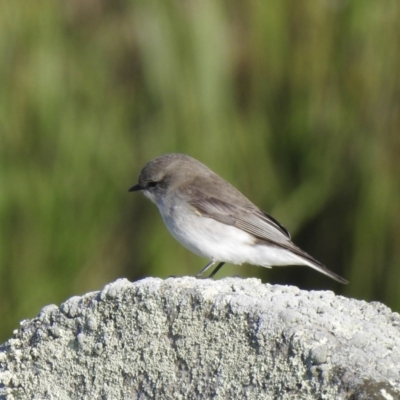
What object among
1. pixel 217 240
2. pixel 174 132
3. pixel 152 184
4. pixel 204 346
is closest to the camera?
pixel 204 346

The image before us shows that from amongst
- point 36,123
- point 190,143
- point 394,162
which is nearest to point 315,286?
point 394,162

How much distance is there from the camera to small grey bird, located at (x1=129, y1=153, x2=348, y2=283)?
3811mm

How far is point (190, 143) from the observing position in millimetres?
4535

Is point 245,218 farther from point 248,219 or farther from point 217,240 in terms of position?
point 217,240

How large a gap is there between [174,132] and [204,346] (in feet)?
9.49

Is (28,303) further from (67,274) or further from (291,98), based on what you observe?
(291,98)

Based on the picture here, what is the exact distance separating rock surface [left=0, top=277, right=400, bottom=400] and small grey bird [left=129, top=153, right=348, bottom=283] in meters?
1.80

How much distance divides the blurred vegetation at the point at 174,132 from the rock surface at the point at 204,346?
7.43 ft

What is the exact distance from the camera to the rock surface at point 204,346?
60.3 inches

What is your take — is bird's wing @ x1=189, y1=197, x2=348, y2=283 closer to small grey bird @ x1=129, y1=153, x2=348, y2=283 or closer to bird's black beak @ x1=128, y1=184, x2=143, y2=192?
small grey bird @ x1=129, y1=153, x2=348, y2=283

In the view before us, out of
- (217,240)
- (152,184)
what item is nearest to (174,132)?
(152,184)

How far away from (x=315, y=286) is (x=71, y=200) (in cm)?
141

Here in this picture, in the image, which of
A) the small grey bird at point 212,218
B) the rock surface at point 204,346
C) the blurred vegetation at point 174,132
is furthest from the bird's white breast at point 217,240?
the rock surface at point 204,346

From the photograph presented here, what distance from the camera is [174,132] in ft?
14.7
